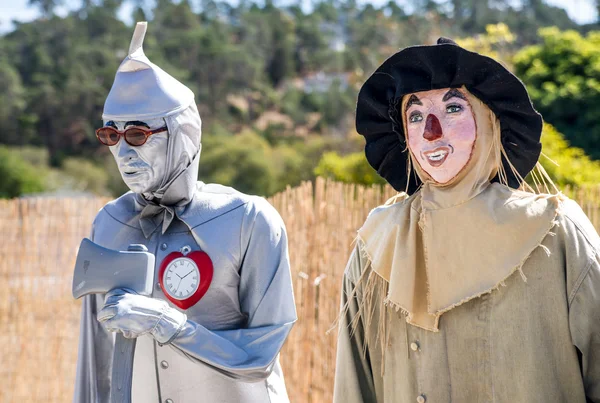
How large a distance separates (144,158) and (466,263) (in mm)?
1058

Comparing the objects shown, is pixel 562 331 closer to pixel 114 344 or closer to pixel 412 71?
pixel 412 71

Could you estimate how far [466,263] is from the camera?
2.48 m

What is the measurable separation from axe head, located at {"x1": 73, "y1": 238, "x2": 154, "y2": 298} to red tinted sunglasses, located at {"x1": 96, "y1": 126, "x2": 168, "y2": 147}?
347mm

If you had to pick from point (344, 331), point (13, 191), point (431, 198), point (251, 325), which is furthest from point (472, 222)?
point (13, 191)

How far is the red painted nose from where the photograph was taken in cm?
251

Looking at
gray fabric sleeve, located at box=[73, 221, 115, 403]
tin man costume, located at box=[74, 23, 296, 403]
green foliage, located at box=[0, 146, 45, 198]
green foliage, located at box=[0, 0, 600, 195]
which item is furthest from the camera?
green foliage, located at box=[0, 146, 45, 198]

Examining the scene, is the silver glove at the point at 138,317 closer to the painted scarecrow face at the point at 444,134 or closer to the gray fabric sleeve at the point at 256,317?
the gray fabric sleeve at the point at 256,317

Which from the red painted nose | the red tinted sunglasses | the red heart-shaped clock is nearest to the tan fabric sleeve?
the red painted nose

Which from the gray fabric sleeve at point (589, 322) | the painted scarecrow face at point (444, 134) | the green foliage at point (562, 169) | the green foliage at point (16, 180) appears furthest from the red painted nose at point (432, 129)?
the green foliage at point (16, 180)

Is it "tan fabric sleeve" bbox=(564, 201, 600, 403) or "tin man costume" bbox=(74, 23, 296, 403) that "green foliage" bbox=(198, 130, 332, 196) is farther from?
"tan fabric sleeve" bbox=(564, 201, 600, 403)

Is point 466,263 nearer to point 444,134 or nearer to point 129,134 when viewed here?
point 444,134

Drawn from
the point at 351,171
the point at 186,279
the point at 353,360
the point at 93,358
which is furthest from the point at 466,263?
the point at 351,171

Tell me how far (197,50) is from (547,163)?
40.9 m

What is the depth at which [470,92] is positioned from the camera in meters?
2.53
